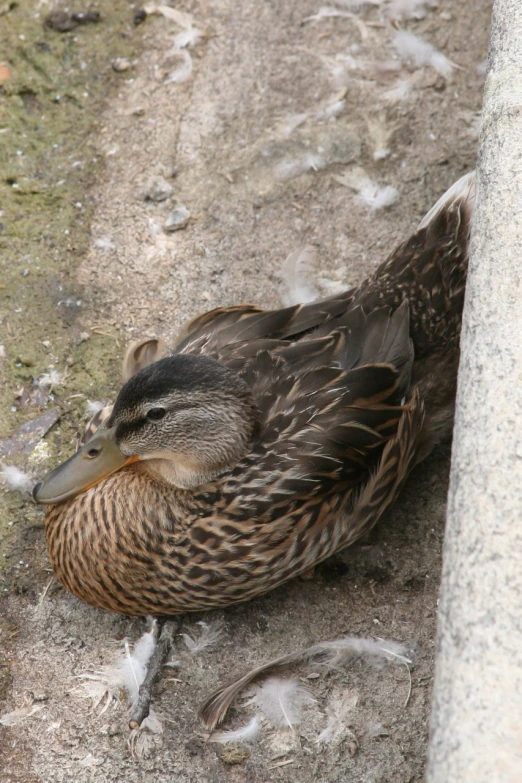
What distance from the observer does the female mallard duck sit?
3.06 m

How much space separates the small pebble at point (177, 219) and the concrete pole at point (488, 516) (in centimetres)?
180

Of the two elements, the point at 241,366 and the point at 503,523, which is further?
the point at 241,366

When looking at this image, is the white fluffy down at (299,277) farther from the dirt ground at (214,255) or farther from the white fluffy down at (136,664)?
the white fluffy down at (136,664)

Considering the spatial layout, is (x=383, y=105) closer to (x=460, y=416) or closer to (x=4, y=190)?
(x=4, y=190)

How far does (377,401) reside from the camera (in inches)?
126

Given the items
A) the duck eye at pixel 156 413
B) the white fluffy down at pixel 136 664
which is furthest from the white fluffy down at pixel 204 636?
the duck eye at pixel 156 413

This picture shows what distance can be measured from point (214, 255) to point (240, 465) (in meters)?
1.39

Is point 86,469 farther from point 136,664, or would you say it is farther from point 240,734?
point 240,734

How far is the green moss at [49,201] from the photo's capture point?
3859 mm

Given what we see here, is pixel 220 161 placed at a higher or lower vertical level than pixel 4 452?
higher

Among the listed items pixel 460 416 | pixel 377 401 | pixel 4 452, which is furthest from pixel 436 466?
pixel 4 452

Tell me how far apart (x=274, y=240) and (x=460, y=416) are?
2058mm

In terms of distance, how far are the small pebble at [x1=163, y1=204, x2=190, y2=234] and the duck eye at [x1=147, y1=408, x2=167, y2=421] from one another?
156cm

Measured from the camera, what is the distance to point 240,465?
10.3 feet
